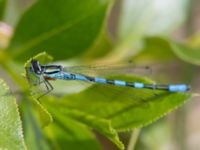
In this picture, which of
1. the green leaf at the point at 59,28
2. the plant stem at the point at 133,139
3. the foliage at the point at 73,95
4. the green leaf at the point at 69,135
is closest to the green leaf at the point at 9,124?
the foliage at the point at 73,95

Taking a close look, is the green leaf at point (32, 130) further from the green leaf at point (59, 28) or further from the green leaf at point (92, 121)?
the green leaf at point (59, 28)

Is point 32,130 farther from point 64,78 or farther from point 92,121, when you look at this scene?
point 64,78

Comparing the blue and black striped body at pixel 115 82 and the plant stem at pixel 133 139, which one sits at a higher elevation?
the blue and black striped body at pixel 115 82

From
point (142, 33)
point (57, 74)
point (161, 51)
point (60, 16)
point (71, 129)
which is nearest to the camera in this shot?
point (71, 129)


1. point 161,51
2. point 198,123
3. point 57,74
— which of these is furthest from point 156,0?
point 198,123

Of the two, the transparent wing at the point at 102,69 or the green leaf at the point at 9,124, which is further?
the transparent wing at the point at 102,69

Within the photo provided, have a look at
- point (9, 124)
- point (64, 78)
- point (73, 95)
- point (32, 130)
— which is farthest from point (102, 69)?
point (9, 124)

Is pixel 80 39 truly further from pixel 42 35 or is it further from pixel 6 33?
pixel 6 33
